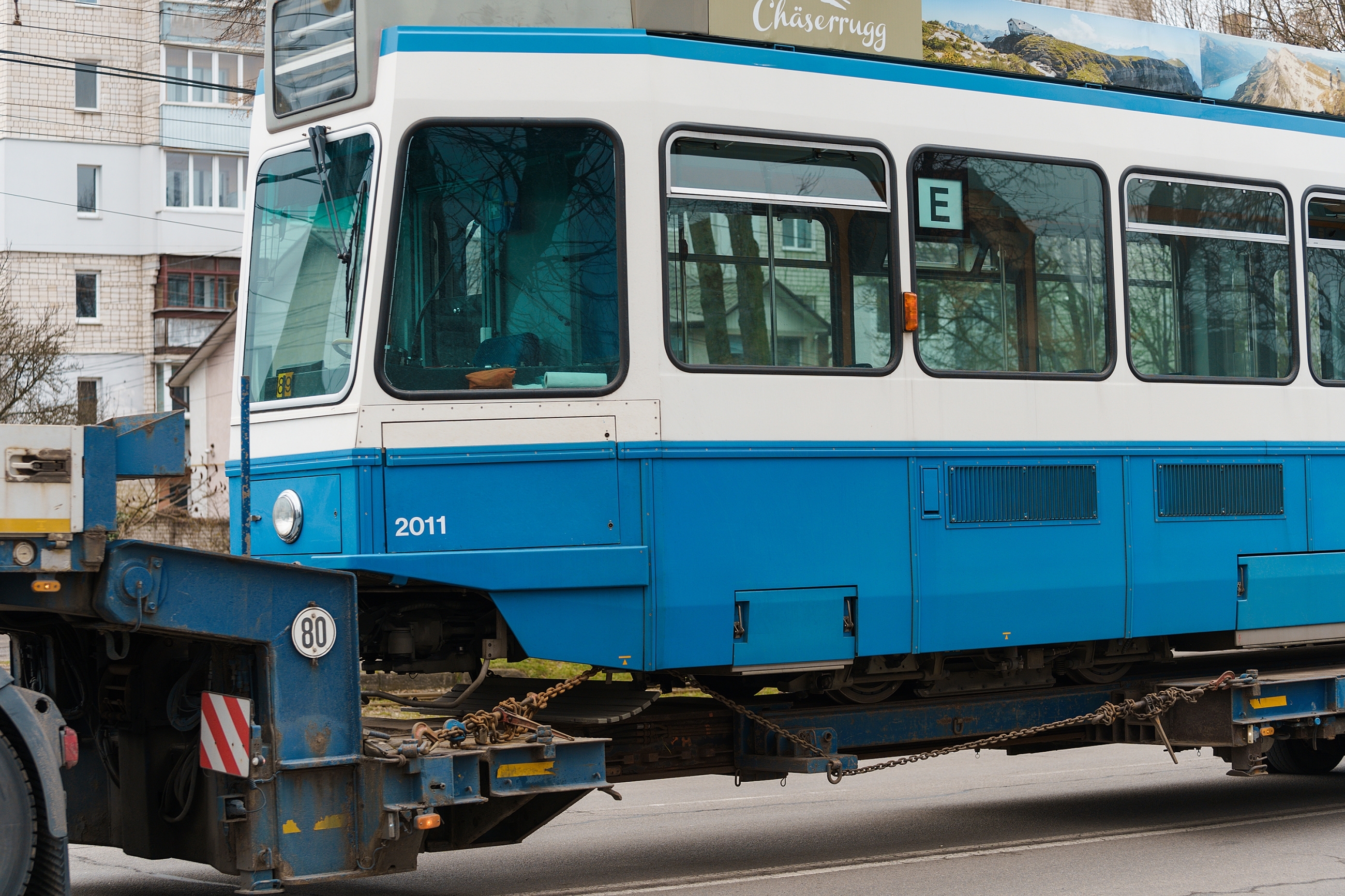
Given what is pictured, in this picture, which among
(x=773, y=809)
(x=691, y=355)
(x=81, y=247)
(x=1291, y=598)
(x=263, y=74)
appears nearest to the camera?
(x=691, y=355)

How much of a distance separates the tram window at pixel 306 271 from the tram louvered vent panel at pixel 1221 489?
419 cm

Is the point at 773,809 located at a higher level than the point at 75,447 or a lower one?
lower

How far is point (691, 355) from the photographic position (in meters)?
6.68

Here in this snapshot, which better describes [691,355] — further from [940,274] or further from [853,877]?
[853,877]

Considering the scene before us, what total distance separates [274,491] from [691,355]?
190cm

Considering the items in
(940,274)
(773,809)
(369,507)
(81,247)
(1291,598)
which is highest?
(81,247)

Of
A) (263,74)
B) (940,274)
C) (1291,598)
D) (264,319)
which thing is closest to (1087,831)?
(1291,598)

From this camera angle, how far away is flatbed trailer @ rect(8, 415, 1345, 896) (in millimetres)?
5180

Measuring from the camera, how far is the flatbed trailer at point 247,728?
5.18 metres

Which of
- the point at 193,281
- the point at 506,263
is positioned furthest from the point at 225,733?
the point at 193,281

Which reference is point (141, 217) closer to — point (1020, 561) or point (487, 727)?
point (1020, 561)

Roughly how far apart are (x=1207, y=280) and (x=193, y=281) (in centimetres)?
3519

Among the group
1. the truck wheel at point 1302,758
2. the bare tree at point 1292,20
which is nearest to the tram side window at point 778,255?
the truck wheel at point 1302,758

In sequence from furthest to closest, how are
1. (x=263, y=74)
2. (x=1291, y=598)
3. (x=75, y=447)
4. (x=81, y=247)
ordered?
1. (x=81, y=247)
2. (x=1291, y=598)
3. (x=263, y=74)
4. (x=75, y=447)
